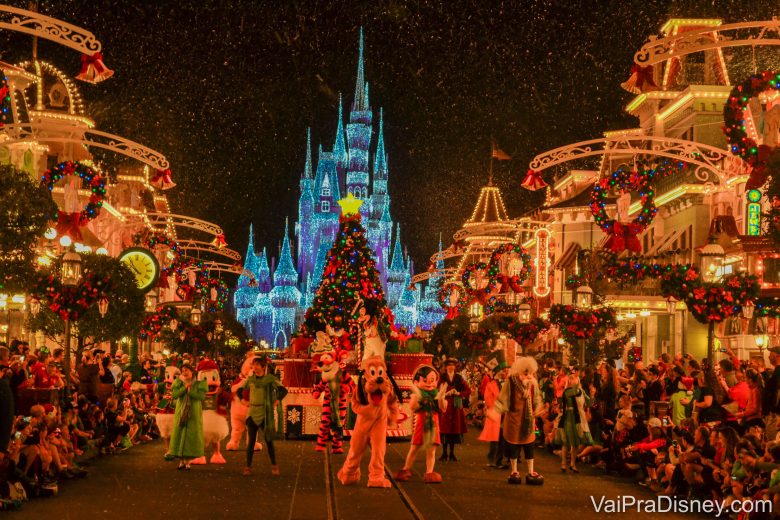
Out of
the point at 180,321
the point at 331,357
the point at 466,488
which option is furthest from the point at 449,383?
the point at 180,321

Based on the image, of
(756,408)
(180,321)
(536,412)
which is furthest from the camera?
(180,321)

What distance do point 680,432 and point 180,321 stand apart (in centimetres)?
3187

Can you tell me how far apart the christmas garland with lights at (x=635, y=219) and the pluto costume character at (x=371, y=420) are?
956cm

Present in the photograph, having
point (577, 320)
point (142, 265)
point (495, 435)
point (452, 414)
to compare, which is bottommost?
point (495, 435)

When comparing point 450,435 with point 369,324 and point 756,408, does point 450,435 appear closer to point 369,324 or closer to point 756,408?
point 369,324

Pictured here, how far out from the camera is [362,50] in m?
153

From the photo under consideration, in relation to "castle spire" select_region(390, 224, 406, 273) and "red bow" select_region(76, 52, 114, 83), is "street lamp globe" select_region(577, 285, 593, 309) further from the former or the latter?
"castle spire" select_region(390, 224, 406, 273)

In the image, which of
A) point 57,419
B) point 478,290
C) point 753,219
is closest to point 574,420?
point 57,419

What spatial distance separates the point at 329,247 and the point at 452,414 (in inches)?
4644

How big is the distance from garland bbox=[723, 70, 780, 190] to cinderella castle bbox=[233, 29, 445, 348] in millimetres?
120825

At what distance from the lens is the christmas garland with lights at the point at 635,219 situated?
2420 cm

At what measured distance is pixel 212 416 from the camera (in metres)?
18.6

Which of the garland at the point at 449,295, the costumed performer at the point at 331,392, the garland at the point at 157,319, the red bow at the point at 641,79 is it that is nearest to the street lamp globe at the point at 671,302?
the red bow at the point at 641,79

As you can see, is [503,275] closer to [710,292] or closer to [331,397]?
[710,292]
